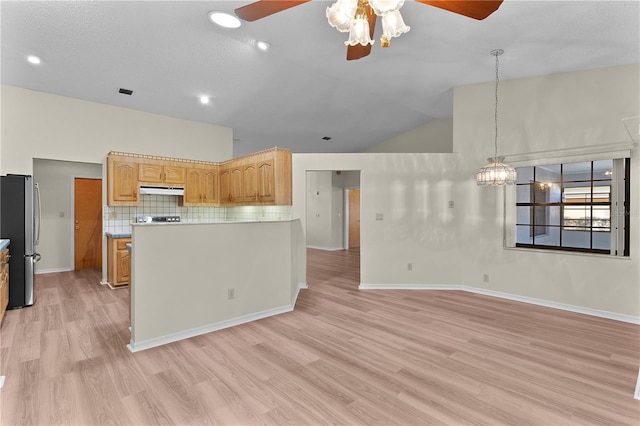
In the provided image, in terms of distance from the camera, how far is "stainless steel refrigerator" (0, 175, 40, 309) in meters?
Result: 3.89

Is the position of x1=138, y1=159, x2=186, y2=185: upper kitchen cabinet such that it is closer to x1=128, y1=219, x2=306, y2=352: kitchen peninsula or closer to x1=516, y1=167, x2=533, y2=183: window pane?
x1=128, y1=219, x2=306, y2=352: kitchen peninsula

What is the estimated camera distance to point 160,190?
18.7 ft

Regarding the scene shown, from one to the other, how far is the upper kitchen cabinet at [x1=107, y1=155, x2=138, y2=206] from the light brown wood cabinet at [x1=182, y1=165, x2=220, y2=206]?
2.82 ft

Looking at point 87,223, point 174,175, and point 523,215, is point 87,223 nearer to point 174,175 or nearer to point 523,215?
point 174,175

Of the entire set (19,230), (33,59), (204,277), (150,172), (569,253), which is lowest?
(204,277)

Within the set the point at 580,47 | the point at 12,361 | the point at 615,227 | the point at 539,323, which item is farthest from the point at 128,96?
the point at 615,227

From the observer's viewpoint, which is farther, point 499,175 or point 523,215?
point 523,215

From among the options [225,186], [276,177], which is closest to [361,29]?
[276,177]

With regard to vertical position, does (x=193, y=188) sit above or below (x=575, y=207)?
above

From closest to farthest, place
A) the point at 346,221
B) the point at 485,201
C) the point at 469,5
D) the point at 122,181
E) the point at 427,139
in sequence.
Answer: the point at 469,5, the point at 485,201, the point at 122,181, the point at 427,139, the point at 346,221

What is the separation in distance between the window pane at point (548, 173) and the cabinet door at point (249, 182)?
13.7ft

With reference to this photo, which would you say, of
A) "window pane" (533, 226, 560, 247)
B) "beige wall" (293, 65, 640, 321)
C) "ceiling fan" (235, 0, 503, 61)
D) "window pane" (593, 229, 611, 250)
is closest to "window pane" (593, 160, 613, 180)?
"beige wall" (293, 65, 640, 321)

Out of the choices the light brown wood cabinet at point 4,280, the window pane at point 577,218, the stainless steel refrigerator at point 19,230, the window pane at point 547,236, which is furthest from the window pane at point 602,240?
the stainless steel refrigerator at point 19,230

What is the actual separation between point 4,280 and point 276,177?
3.39 m
